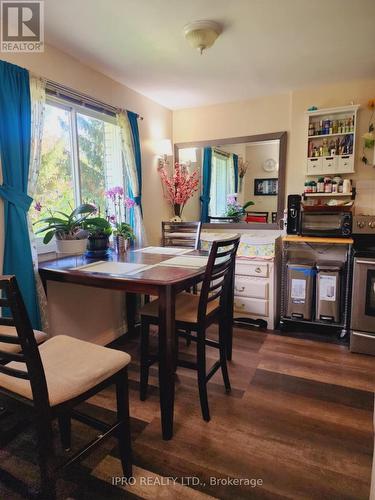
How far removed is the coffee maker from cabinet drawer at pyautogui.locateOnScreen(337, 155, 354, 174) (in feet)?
1.48

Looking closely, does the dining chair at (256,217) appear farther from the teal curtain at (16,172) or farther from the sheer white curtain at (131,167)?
the teal curtain at (16,172)

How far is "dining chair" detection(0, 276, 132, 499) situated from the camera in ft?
3.32

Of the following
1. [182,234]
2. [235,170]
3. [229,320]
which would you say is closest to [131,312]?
[182,234]

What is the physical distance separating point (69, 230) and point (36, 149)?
574 millimetres

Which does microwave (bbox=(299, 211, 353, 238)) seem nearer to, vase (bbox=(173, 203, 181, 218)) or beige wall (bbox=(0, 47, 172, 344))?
vase (bbox=(173, 203, 181, 218))

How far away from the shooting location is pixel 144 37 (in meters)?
2.10

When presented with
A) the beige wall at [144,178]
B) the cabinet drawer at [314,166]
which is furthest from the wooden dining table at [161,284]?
the cabinet drawer at [314,166]

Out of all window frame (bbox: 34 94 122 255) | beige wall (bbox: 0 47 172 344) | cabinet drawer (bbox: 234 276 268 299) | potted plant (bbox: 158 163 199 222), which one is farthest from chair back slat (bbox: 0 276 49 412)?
potted plant (bbox: 158 163 199 222)

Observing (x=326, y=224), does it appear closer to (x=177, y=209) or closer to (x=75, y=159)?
(x=177, y=209)

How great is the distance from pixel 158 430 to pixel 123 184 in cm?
211

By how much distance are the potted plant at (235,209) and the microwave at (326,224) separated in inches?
29.7

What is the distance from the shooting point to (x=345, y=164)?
2.94 metres

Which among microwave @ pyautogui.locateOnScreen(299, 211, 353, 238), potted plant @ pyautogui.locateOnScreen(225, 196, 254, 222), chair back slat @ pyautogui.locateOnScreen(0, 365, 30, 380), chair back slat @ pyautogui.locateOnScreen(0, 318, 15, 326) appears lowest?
chair back slat @ pyautogui.locateOnScreen(0, 365, 30, 380)

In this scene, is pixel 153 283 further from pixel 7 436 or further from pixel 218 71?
pixel 218 71
